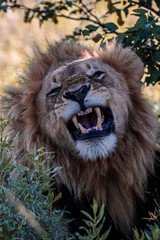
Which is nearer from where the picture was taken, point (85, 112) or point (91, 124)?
point (85, 112)

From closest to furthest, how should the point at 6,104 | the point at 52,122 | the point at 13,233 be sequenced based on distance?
the point at 13,233 → the point at 52,122 → the point at 6,104

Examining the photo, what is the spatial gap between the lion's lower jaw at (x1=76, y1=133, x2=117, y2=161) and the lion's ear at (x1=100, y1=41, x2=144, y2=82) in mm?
874

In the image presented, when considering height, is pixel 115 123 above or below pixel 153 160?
above

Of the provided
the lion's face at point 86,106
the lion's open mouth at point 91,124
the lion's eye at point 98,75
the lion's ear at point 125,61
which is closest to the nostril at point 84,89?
the lion's face at point 86,106

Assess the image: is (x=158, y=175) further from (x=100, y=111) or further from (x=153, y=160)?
(x=100, y=111)

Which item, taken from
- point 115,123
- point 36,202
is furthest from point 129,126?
point 36,202

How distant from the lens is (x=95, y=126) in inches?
153

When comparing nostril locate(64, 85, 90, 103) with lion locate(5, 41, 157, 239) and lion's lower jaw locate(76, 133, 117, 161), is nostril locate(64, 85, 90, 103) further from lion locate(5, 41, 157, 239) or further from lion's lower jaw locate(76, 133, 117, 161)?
lion's lower jaw locate(76, 133, 117, 161)

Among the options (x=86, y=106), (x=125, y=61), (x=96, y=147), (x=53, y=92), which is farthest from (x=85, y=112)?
(x=125, y=61)

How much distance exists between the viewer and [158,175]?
4.31 meters

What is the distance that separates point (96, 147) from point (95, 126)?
0.23 m

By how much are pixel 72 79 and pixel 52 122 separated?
18.0 inches

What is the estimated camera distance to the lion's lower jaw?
3756 millimetres

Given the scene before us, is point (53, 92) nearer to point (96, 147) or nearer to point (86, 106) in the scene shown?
point (86, 106)
